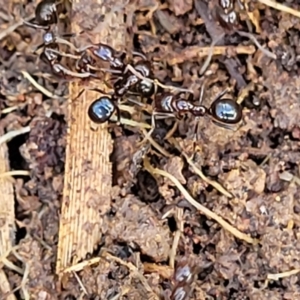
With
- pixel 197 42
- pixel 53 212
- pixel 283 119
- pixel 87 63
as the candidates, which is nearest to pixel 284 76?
pixel 283 119

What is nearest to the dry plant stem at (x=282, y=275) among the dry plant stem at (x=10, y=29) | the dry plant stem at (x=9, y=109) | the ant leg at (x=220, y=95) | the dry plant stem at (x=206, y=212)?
the dry plant stem at (x=206, y=212)

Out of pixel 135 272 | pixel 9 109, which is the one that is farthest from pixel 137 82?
pixel 135 272

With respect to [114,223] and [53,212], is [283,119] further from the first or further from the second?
[53,212]

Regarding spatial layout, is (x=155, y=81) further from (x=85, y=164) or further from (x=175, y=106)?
(x=85, y=164)

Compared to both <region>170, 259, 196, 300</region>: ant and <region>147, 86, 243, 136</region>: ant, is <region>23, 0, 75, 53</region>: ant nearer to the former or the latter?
<region>147, 86, 243, 136</region>: ant

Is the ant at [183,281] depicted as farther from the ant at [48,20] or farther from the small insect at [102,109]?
the ant at [48,20]
